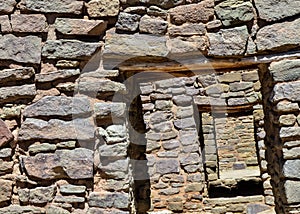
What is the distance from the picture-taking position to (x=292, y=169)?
8.95 ft

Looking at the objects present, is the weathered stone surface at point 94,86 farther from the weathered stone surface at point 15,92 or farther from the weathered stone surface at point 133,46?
the weathered stone surface at point 15,92

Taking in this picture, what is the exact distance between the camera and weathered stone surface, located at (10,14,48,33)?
9.22ft

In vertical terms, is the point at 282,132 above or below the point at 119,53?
below

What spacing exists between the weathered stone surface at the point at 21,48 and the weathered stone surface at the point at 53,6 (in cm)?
22

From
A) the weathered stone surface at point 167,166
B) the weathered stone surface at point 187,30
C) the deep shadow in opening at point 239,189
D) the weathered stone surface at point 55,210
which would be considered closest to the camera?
the weathered stone surface at point 55,210

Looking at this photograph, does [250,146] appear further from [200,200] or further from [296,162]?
[296,162]

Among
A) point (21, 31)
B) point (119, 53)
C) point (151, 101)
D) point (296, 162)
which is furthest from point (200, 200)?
point (21, 31)

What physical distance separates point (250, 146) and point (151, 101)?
3.48m

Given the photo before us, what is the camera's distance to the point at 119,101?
9.41ft

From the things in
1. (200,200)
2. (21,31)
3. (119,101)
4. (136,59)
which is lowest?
(200,200)

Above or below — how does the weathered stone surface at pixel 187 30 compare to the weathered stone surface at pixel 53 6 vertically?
below

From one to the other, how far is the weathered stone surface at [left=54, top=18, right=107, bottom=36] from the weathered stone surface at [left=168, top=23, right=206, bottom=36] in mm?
540

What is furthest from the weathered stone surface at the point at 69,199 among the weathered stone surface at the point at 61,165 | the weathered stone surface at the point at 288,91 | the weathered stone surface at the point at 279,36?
the weathered stone surface at the point at 279,36

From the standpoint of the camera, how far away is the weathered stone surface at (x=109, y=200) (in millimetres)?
2686
